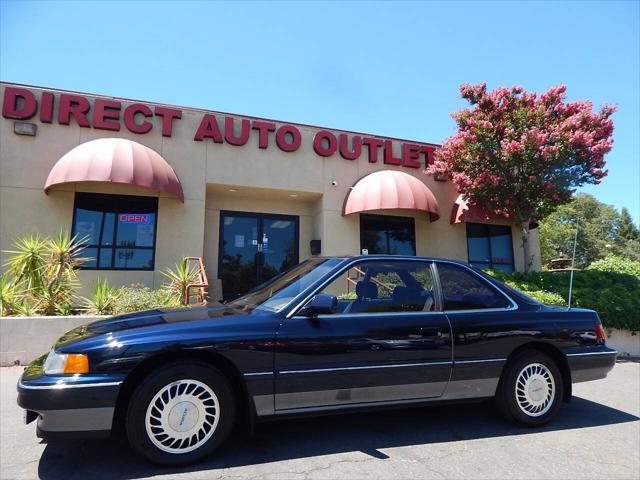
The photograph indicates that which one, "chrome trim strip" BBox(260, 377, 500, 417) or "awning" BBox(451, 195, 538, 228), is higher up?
"awning" BBox(451, 195, 538, 228)

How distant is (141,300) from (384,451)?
5863 millimetres

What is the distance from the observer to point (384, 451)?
127 inches

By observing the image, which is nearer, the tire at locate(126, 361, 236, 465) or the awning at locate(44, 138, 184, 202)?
the tire at locate(126, 361, 236, 465)

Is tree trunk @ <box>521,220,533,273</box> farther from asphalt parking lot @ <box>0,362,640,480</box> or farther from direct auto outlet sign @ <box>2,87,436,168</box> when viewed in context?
asphalt parking lot @ <box>0,362,640,480</box>

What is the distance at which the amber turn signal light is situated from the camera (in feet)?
9.02

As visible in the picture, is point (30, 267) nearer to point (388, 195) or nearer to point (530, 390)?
point (388, 195)

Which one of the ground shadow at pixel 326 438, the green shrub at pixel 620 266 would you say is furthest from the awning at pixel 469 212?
the ground shadow at pixel 326 438

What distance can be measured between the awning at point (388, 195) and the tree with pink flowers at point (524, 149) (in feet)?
3.93

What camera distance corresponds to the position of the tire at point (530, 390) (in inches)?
148

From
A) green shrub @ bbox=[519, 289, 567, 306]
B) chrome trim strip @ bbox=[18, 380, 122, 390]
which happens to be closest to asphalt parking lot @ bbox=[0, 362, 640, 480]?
chrome trim strip @ bbox=[18, 380, 122, 390]

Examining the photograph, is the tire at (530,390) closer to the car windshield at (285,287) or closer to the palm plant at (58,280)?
the car windshield at (285,287)

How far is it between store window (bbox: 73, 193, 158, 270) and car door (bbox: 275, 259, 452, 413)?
7.89 meters

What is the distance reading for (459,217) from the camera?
41.1 feet

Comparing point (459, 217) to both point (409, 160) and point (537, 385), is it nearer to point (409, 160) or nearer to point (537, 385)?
point (409, 160)
